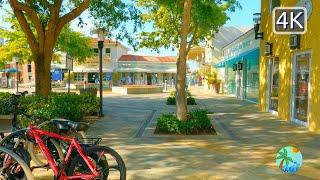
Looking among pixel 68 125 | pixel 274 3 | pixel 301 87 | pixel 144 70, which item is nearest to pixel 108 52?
pixel 144 70

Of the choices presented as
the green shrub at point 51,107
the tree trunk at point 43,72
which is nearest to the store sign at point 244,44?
the tree trunk at point 43,72

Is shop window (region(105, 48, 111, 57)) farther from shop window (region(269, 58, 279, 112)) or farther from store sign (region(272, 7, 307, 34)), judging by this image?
store sign (region(272, 7, 307, 34))

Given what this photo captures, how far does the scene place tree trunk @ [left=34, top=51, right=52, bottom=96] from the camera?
43.0 ft

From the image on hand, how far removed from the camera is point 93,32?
15539 millimetres

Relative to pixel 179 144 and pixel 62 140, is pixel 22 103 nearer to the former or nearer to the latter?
pixel 179 144

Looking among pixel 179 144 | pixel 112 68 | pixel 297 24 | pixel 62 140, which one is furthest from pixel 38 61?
pixel 112 68

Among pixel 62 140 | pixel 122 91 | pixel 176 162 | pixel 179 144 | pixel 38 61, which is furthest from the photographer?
pixel 122 91

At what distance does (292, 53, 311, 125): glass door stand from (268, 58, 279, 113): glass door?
2.26 meters

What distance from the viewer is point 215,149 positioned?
8.93m

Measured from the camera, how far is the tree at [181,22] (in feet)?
37.2

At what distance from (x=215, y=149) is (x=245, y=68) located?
55.7 feet

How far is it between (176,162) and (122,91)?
1031 inches

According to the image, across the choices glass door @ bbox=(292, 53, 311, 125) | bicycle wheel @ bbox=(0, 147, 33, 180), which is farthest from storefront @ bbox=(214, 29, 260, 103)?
bicycle wheel @ bbox=(0, 147, 33, 180)

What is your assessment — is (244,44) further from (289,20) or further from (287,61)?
(289,20)
